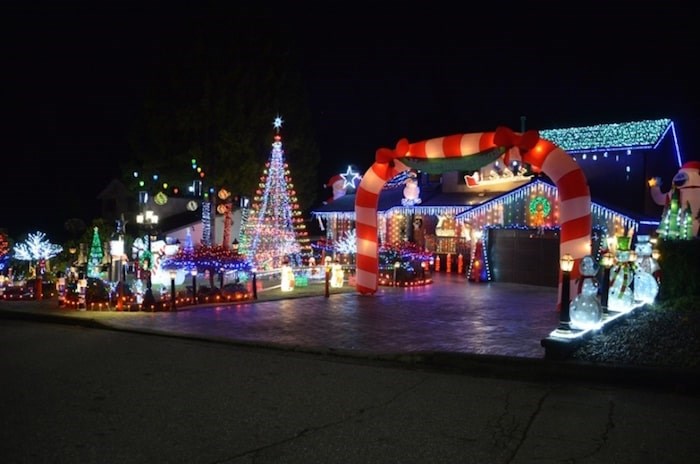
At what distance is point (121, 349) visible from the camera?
395 inches

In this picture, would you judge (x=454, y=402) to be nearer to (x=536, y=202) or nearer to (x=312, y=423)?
(x=312, y=423)

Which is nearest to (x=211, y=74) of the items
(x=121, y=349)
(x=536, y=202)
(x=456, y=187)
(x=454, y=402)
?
(x=456, y=187)

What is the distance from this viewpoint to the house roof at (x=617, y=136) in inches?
822

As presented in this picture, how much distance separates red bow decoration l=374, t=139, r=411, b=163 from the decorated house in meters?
0.63

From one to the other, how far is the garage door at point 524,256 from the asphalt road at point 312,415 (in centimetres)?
1167

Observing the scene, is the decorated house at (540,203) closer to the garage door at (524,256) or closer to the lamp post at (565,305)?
the garage door at (524,256)

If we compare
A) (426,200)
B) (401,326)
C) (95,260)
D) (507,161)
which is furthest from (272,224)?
(401,326)

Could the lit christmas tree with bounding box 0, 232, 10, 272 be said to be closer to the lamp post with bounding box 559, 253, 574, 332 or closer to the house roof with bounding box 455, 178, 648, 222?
the house roof with bounding box 455, 178, 648, 222

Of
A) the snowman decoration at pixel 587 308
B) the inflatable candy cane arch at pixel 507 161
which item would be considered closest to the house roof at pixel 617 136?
the inflatable candy cane arch at pixel 507 161

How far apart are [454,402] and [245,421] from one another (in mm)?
2277

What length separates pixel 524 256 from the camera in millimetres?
19969

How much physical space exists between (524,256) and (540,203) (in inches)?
70.9

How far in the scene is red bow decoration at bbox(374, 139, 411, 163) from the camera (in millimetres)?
16406

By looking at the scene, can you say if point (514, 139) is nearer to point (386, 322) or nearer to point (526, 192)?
point (386, 322)
